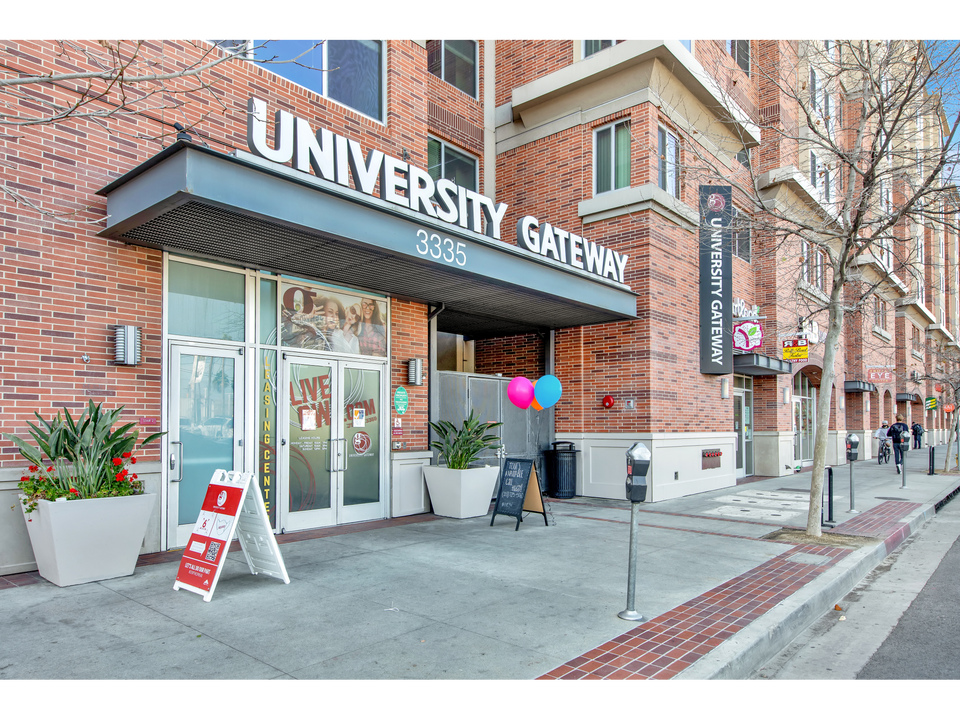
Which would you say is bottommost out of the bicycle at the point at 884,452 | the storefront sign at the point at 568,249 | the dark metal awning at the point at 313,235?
the bicycle at the point at 884,452

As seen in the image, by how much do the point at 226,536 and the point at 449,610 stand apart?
2090 mm

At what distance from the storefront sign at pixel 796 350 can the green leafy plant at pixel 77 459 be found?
15.6 m

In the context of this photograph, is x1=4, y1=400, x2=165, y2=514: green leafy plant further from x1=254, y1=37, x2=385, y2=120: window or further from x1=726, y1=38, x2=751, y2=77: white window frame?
x1=726, y1=38, x2=751, y2=77: white window frame

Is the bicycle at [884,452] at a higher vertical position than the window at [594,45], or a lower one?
lower

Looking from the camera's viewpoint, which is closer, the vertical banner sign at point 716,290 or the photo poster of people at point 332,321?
the photo poster of people at point 332,321

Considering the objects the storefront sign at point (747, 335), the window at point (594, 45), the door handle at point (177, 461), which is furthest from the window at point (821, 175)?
the door handle at point (177, 461)

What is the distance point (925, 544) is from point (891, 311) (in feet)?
102

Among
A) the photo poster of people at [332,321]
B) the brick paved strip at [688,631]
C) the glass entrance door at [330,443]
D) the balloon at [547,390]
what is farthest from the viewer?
the balloon at [547,390]

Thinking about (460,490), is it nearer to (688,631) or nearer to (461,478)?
(461,478)

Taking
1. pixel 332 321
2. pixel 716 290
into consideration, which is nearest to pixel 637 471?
pixel 332 321

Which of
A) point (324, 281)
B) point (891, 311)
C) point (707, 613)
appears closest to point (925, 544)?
point (707, 613)

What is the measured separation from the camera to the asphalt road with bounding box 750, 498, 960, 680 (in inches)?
181

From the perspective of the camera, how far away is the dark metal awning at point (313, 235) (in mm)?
6215

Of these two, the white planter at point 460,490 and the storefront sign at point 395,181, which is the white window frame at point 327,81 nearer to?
the storefront sign at point 395,181
